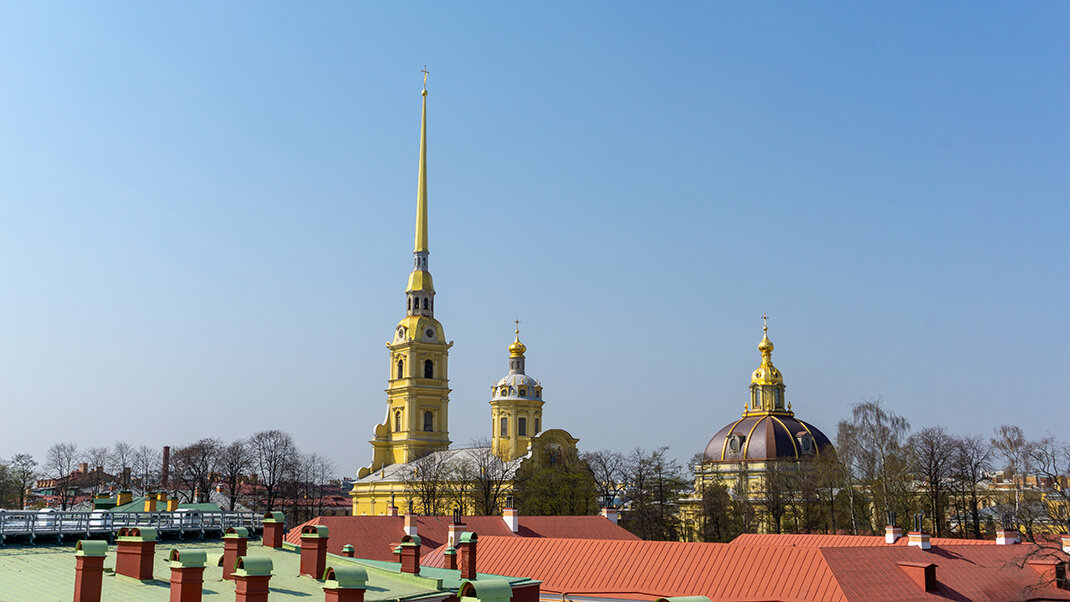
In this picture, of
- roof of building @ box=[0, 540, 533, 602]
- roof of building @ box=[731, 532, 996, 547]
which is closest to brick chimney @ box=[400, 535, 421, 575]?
roof of building @ box=[0, 540, 533, 602]

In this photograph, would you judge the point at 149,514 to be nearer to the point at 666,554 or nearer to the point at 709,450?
the point at 666,554

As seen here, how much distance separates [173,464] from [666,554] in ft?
249

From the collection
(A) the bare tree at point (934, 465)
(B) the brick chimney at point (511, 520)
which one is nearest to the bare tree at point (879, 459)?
(A) the bare tree at point (934, 465)

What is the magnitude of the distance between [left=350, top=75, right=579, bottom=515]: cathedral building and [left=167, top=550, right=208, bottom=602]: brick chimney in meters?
75.8

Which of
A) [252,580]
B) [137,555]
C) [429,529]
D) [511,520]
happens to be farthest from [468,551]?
[511,520]

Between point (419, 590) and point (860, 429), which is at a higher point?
point (860, 429)

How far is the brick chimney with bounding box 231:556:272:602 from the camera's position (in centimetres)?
1766

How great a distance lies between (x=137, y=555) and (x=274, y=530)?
21.8 ft

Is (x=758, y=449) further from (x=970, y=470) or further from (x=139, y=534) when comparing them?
(x=139, y=534)

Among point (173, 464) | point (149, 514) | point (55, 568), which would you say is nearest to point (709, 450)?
point (173, 464)

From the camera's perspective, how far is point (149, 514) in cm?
2769

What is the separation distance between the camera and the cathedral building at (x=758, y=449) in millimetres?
87125

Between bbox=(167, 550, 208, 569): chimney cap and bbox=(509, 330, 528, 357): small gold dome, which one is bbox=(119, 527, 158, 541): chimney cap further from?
bbox=(509, 330, 528, 357): small gold dome

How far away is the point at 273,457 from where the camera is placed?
9631 centimetres
